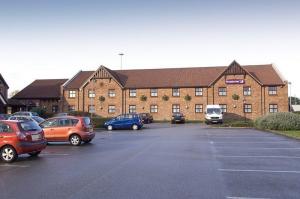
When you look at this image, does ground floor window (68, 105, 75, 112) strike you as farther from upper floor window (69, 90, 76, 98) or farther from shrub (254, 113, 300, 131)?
shrub (254, 113, 300, 131)

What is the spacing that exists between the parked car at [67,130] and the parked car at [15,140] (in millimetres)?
5467

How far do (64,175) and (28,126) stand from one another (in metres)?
4.32

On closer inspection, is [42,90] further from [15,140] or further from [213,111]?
[15,140]

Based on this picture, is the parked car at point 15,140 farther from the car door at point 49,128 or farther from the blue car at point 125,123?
the blue car at point 125,123

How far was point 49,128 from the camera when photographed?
19.4m

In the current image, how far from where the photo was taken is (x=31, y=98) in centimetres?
6088

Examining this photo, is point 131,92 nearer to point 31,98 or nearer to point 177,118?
point 177,118

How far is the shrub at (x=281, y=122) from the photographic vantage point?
1208 inches

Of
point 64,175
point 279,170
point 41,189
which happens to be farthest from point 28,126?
point 279,170

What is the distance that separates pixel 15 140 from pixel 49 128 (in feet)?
21.5

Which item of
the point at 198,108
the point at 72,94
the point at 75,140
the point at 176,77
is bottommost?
the point at 75,140

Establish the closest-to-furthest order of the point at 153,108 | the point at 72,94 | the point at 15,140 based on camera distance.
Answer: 1. the point at 15,140
2. the point at 153,108
3. the point at 72,94

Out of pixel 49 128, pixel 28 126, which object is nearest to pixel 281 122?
pixel 49 128

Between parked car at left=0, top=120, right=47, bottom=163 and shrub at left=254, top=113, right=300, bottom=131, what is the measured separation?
23.2m
